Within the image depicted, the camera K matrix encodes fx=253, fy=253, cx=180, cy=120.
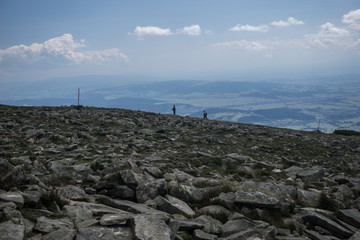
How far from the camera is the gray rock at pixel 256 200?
32.0ft

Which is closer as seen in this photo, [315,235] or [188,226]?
[188,226]

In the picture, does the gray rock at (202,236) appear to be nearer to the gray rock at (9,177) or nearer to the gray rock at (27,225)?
the gray rock at (27,225)

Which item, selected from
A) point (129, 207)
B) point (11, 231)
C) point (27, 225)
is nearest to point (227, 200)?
point (129, 207)

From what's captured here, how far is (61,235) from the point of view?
627cm

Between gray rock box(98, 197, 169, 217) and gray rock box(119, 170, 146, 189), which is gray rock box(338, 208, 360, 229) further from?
gray rock box(119, 170, 146, 189)

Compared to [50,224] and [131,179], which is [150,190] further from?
[50,224]

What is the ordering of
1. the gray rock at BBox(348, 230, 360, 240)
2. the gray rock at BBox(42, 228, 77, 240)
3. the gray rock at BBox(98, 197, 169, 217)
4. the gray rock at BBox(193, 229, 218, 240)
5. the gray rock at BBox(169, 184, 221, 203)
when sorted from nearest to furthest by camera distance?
the gray rock at BBox(42, 228, 77, 240) → the gray rock at BBox(193, 229, 218, 240) → the gray rock at BBox(348, 230, 360, 240) → the gray rock at BBox(98, 197, 169, 217) → the gray rock at BBox(169, 184, 221, 203)

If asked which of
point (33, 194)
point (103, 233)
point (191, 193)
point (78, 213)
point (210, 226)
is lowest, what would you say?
point (191, 193)

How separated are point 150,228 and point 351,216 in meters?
8.09

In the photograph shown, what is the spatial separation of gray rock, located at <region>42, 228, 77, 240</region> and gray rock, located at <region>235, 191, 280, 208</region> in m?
6.18

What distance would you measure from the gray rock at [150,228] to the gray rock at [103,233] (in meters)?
0.25

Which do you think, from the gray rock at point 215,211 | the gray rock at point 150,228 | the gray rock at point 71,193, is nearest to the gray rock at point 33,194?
the gray rock at point 71,193

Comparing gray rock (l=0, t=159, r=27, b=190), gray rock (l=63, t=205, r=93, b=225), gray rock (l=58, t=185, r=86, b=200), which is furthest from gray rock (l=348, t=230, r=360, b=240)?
gray rock (l=0, t=159, r=27, b=190)

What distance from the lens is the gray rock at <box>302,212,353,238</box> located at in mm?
8922
